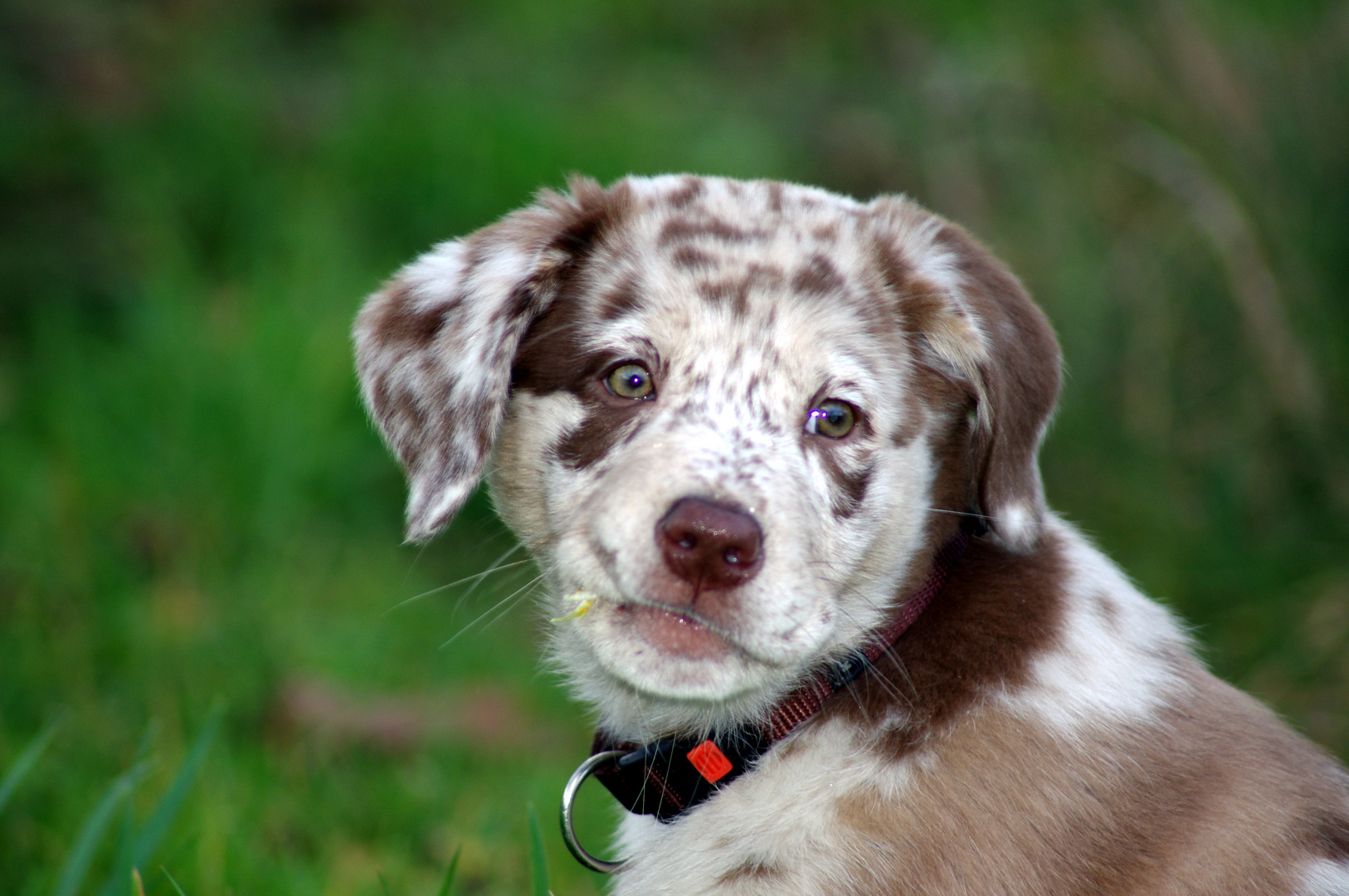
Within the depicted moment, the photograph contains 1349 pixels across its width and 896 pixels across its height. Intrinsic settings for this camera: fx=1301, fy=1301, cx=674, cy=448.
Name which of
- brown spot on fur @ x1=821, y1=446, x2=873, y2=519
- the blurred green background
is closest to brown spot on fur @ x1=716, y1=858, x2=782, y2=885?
brown spot on fur @ x1=821, y1=446, x2=873, y2=519

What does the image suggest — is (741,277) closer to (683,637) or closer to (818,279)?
(818,279)

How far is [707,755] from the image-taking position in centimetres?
240

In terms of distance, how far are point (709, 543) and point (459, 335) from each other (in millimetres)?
767

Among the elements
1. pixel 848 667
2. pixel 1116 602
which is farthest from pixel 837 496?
pixel 1116 602

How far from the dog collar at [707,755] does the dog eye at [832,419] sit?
33cm

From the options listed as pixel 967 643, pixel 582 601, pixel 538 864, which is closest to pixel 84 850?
pixel 538 864

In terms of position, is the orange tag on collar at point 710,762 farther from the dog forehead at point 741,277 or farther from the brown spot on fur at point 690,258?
the brown spot on fur at point 690,258

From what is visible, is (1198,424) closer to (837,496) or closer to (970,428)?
(970,428)

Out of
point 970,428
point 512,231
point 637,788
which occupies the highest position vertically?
point 512,231

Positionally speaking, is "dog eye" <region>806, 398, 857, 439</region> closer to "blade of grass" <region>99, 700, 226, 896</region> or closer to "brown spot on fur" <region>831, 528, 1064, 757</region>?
"brown spot on fur" <region>831, 528, 1064, 757</region>

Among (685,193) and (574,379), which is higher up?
(685,193)

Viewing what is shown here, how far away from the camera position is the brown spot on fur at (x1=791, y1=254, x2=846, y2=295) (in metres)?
2.57

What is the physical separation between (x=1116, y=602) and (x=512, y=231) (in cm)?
142

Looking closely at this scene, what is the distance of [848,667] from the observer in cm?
244
